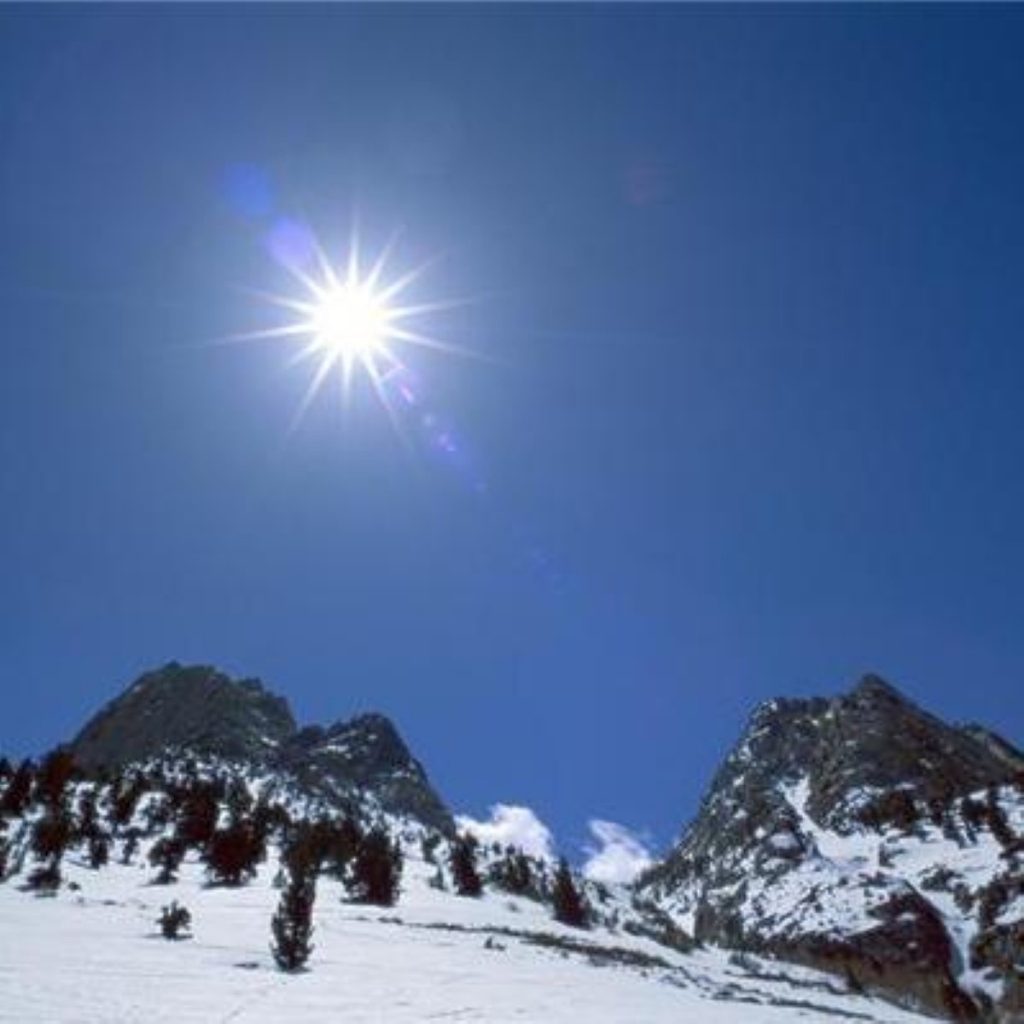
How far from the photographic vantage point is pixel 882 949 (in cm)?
6562

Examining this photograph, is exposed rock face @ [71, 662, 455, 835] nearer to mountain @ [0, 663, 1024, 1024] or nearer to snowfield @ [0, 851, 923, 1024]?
mountain @ [0, 663, 1024, 1024]

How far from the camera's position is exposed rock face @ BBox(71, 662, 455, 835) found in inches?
5940

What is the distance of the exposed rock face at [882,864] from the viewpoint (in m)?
62.2

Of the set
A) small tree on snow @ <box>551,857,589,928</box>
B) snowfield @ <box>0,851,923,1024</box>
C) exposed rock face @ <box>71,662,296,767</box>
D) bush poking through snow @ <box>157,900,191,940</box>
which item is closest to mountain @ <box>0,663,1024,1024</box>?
snowfield @ <box>0,851,923,1024</box>

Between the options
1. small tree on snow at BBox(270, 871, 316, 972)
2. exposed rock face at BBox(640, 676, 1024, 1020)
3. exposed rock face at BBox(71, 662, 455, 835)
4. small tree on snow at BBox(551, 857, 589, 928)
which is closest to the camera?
small tree on snow at BBox(270, 871, 316, 972)

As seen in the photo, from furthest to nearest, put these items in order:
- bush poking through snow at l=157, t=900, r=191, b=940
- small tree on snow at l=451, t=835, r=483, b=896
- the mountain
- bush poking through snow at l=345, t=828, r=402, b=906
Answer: small tree on snow at l=451, t=835, r=483, b=896
bush poking through snow at l=345, t=828, r=402, b=906
bush poking through snow at l=157, t=900, r=191, b=940
the mountain

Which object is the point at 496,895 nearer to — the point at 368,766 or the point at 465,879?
the point at 465,879

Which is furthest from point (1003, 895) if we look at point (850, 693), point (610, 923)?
point (850, 693)

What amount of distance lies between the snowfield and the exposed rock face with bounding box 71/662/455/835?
102 m

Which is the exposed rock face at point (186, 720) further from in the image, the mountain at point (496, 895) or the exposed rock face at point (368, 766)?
the exposed rock face at point (368, 766)

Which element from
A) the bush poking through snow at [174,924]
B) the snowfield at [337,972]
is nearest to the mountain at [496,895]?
the snowfield at [337,972]

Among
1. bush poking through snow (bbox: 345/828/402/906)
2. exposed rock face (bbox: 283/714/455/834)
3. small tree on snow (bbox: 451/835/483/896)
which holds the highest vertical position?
exposed rock face (bbox: 283/714/455/834)

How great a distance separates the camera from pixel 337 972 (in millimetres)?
25719

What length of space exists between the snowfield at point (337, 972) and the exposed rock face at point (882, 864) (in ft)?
58.5
